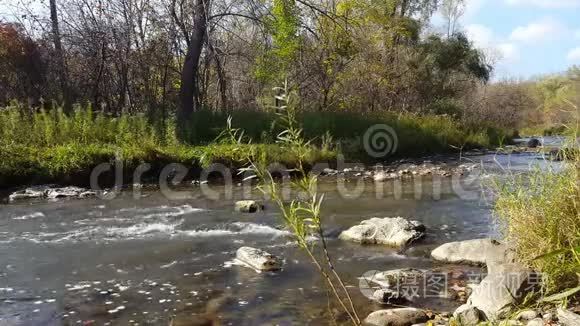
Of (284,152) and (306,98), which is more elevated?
(306,98)

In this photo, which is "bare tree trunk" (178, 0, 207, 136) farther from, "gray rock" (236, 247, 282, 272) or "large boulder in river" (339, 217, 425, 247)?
"gray rock" (236, 247, 282, 272)

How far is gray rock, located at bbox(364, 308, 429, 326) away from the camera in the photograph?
12.9 feet

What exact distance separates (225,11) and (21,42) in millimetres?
4895

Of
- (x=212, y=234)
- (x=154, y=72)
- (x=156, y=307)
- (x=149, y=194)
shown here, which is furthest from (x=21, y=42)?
(x=156, y=307)

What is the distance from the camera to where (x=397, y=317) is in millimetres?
3959

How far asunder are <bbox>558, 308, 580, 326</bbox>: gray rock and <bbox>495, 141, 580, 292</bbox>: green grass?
0.38m

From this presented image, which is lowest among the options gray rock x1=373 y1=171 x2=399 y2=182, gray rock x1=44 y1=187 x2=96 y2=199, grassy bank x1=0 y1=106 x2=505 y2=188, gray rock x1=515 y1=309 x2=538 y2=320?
gray rock x1=515 y1=309 x2=538 y2=320

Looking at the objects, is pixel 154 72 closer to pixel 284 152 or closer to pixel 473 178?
pixel 284 152

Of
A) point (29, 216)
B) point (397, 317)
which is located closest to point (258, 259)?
point (397, 317)

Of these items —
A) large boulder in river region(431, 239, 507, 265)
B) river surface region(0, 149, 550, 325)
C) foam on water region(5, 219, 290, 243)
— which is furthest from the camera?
foam on water region(5, 219, 290, 243)

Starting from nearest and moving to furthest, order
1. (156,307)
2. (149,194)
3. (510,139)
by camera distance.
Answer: (156,307)
(149,194)
(510,139)

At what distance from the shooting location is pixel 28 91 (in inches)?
532

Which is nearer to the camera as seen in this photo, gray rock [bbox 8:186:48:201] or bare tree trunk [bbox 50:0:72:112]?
gray rock [bbox 8:186:48:201]

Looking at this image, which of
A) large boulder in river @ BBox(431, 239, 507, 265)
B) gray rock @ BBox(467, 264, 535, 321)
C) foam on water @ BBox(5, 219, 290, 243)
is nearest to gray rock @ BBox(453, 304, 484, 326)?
gray rock @ BBox(467, 264, 535, 321)
